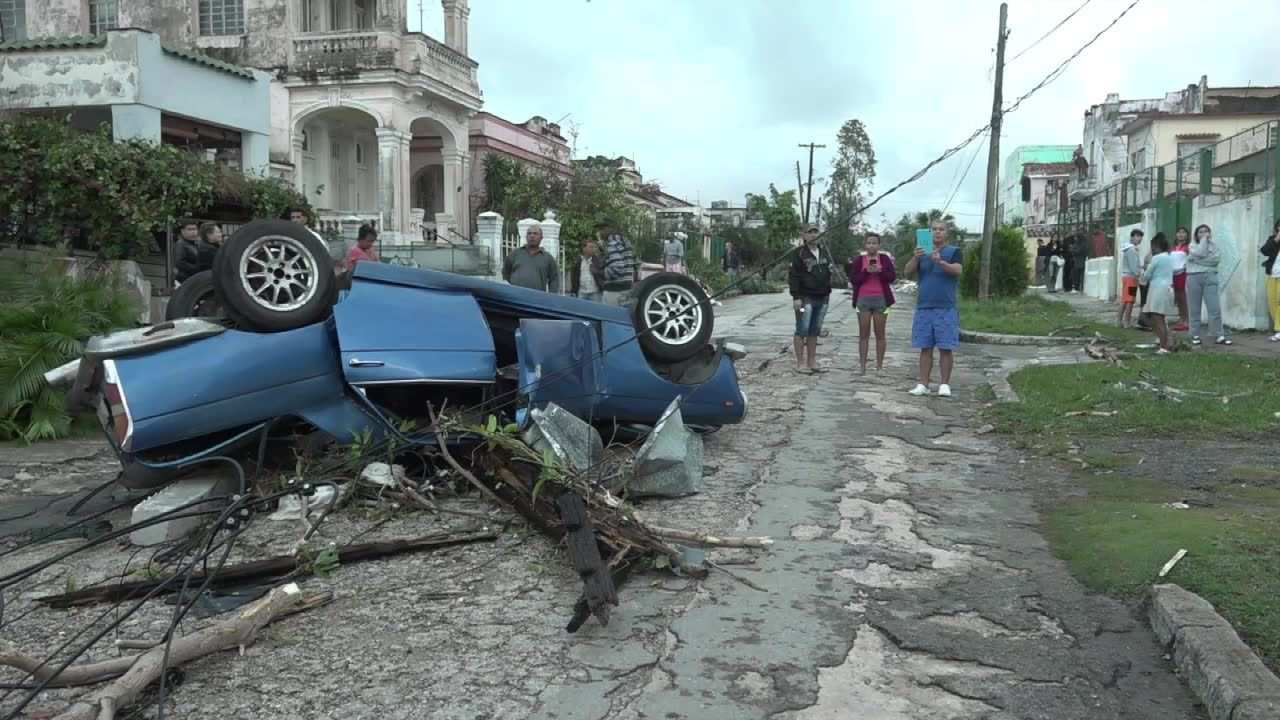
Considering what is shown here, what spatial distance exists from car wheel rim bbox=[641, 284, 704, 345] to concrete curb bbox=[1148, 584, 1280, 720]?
→ 3.47m

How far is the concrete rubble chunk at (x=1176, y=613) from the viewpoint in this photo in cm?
354

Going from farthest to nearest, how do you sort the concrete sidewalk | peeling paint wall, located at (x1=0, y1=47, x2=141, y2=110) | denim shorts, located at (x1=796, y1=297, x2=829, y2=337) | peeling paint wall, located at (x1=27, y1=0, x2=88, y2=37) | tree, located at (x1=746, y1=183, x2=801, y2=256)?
tree, located at (x1=746, y1=183, x2=801, y2=256) → peeling paint wall, located at (x1=27, y1=0, x2=88, y2=37) → peeling paint wall, located at (x1=0, y1=47, x2=141, y2=110) → the concrete sidewalk → denim shorts, located at (x1=796, y1=297, x2=829, y2=337)

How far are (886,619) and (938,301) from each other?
19.9 feet

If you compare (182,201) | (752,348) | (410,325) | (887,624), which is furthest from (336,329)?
(752,348)

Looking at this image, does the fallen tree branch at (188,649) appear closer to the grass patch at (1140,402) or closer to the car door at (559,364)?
the car door at (559,364)

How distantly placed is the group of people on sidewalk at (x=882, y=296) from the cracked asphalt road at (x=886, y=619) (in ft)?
9.28

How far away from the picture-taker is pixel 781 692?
3219 mm

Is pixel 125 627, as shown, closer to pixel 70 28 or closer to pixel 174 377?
pixel 174 377

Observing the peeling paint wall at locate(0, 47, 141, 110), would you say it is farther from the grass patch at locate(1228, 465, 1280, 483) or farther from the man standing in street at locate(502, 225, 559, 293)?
the grass patch at locate(1228, 465, 1280, 483)

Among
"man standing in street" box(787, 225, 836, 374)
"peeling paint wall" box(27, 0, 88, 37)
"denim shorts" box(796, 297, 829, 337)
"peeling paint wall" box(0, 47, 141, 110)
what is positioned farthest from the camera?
"peeling paint wall" box(27, 0, 88, 37)

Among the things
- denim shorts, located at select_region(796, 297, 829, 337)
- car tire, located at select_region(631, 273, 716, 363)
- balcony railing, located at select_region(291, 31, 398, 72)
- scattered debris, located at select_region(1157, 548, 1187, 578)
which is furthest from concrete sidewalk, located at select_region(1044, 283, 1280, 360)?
balcony railing, located at select_region(291, 31, 398, 72)

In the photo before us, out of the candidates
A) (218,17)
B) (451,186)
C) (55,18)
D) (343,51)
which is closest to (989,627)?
(343,51)

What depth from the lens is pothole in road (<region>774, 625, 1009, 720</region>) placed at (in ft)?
10.1

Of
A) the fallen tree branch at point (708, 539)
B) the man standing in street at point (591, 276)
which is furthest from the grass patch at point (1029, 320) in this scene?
the fallen tree branch at point (708, 539)
